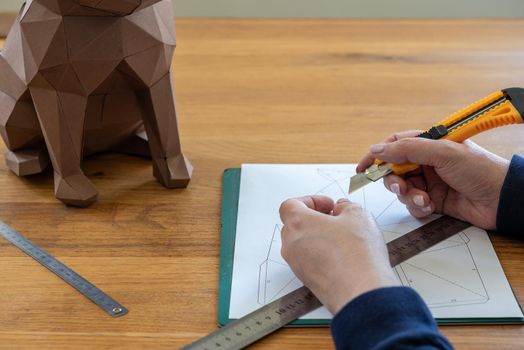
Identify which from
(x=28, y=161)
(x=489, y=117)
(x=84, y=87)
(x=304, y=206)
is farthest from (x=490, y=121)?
(x=28, y=161)

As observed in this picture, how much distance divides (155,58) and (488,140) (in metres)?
0.51

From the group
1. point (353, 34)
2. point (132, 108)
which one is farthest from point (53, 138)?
point (353, 34)

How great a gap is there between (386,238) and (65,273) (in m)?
0.38

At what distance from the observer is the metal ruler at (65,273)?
→ 69 cm

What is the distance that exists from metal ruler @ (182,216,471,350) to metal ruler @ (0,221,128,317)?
0.34ft

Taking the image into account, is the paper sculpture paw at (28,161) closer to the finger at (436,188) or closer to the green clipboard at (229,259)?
the green clipboard at (229,259)

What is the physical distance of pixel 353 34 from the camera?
1306 millimetres

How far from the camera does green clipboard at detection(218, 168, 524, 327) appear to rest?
2.16 feet

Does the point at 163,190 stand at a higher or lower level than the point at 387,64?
lower

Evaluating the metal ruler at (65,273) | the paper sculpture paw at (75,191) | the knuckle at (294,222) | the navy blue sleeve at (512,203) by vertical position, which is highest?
the navy blue sleeve at (512,203)

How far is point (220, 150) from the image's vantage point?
3.19ft

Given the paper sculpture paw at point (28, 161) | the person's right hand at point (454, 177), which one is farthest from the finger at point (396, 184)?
the paper sculpture paw at point (28, 161)

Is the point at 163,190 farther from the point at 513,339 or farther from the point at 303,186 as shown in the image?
the point at 513,339

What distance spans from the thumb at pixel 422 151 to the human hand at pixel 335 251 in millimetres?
104
